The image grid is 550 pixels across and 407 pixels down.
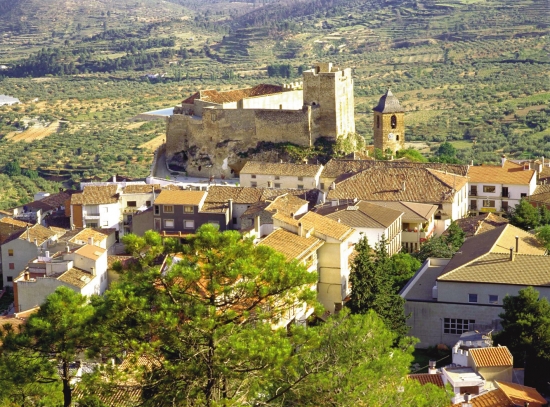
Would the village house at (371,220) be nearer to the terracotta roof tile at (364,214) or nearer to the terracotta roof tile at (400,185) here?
the terracotta roof tile at (364,214)

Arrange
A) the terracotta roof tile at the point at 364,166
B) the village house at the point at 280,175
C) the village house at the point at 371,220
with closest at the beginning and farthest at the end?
1. the village house at the point at 371,220
2. the terracotta roof tile at the point at 364,166
3. the village house at the point at 280,175

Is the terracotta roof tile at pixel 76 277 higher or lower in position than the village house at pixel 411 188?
lower

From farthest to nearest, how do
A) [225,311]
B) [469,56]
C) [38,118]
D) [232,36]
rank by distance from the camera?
[232,36] → [469,56] → [38,118] → [225,311]

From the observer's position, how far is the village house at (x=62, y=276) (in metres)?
33.5

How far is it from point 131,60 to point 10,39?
3918 centimetres

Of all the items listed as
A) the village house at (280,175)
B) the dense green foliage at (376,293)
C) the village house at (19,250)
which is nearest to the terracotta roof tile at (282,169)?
the village house at (280,175)

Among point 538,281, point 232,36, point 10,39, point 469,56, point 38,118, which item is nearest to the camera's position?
point 538,281

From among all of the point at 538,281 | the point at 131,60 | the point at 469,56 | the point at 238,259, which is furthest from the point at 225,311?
the point at 131,60

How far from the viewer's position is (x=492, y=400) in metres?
23.3

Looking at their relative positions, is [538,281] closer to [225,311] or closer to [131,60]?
[225,311]

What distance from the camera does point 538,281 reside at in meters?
28.8

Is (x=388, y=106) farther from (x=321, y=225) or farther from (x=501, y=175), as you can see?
(x=321, y=225)

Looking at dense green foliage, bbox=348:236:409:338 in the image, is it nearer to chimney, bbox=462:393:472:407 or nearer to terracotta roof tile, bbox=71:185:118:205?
chimney, bbox=462:393:472:407

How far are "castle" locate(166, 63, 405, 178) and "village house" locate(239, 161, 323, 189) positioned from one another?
8.28 ft
